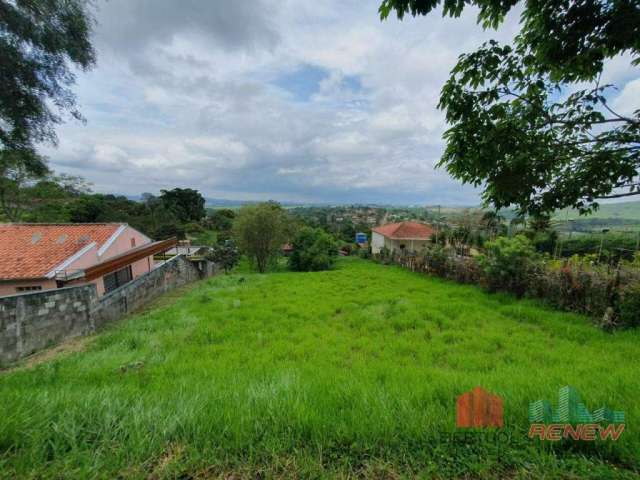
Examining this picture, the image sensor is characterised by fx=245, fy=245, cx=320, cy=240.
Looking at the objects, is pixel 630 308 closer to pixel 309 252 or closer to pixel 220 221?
pixel 309 252

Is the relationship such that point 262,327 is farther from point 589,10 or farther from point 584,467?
point 589,10

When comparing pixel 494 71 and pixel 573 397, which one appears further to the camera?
pixel 494 71

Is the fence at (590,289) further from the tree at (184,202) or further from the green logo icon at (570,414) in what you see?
the tree at (184,202)

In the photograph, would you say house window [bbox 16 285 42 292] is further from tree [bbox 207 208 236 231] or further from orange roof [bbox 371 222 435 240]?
tree [bbox 207 208 236 231]

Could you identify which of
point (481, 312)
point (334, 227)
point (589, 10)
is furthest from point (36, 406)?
point (334, 227)

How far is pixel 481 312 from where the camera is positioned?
664cm

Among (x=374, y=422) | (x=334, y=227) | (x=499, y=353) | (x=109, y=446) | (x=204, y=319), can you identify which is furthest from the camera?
(x=334, y=227)

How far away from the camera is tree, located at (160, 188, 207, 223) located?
48.8 meters

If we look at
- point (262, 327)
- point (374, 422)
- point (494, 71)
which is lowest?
point (262, 327)

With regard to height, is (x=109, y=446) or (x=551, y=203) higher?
(x=551, y=203)

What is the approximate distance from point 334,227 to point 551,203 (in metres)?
49.6

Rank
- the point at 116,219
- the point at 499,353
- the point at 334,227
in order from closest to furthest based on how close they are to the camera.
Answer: the point at 499,353 → the point at 116,219 → the point at 334,227
